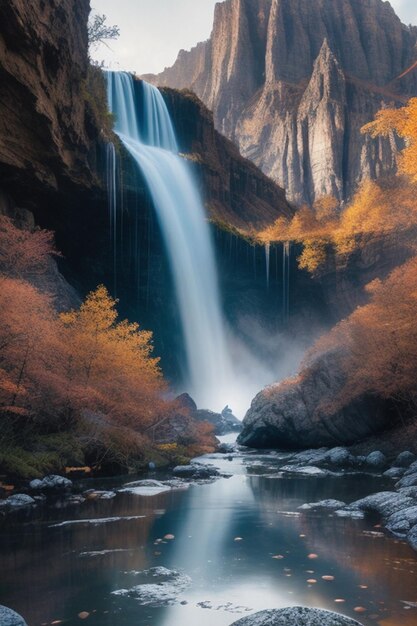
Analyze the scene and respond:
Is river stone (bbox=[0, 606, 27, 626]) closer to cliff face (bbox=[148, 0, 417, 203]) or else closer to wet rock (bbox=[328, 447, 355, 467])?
wet rock (bbox=[328, 447, 355, 467])

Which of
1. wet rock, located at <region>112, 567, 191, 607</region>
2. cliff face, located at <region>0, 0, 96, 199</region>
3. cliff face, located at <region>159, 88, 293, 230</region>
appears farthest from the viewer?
cliff face, located at <region>159, 88, 293, 230</region>

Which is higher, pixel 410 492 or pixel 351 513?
pixel 410 492

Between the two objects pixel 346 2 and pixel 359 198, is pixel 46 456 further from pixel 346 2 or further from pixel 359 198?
pixel 346 2

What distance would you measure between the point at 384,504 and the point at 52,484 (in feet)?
31.4

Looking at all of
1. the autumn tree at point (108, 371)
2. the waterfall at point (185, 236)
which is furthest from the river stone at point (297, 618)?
the waterfall at point (185, 236)

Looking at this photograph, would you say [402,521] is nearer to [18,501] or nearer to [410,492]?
[410,492]

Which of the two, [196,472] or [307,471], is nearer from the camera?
[196,472]

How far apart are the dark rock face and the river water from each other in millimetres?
12924

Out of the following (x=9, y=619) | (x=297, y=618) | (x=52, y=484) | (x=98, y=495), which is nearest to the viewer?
(x=297, y=618)

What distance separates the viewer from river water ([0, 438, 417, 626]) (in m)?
6.96

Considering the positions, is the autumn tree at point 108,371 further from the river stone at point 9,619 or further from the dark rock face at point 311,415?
the river stone at point 9,619

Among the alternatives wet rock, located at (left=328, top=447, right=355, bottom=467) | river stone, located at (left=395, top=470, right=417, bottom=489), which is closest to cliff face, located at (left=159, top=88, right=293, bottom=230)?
wet rock, located at (left=328, top=447, right=355, bottom=467)

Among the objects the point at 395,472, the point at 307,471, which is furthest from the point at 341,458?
the point at 395,472

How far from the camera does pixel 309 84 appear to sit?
97812mm
